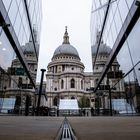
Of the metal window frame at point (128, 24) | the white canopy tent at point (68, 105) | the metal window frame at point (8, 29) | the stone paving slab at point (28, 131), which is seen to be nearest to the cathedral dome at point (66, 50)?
the white canopy tent at point (68, 105)

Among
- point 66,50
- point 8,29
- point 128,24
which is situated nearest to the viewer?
point 128,24

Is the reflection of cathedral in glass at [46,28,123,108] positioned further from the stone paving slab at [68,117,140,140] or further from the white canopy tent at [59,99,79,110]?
the stone paving slab at [68,117,140,140]

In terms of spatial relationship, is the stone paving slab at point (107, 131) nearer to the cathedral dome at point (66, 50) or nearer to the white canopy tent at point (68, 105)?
the white canopy tent at point (68, 105)

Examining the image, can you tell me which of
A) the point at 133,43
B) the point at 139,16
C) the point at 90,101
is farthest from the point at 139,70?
the point at 90,101

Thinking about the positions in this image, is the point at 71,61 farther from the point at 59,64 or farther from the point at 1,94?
the point at 1,94

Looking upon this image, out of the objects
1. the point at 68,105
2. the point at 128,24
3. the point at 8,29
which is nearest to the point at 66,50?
the point at 68,105

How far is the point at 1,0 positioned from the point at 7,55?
4.99 m

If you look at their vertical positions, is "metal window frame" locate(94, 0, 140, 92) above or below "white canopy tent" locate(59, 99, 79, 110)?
above

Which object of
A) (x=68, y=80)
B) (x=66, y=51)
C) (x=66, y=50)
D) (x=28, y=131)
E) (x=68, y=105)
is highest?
(x=66, y=50)

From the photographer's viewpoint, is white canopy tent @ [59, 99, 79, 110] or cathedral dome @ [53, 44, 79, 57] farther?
cathedral dome @ [53, 44, 79, 57]

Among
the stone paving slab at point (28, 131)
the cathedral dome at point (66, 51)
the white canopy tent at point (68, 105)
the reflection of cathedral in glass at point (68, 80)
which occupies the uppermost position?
the cathedral dome at point (66, 51)

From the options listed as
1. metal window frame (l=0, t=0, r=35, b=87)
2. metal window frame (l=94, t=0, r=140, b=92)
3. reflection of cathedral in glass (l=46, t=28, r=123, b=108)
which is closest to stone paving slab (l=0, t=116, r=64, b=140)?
metal window frame (l=94, t=0, r=140, b=92)

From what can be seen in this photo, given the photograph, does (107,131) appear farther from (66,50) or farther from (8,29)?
(66,50)

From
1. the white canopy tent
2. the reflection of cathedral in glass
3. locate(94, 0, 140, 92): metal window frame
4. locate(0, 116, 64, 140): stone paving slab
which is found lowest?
locate(0, 116, 64, 140): stone paving slab
